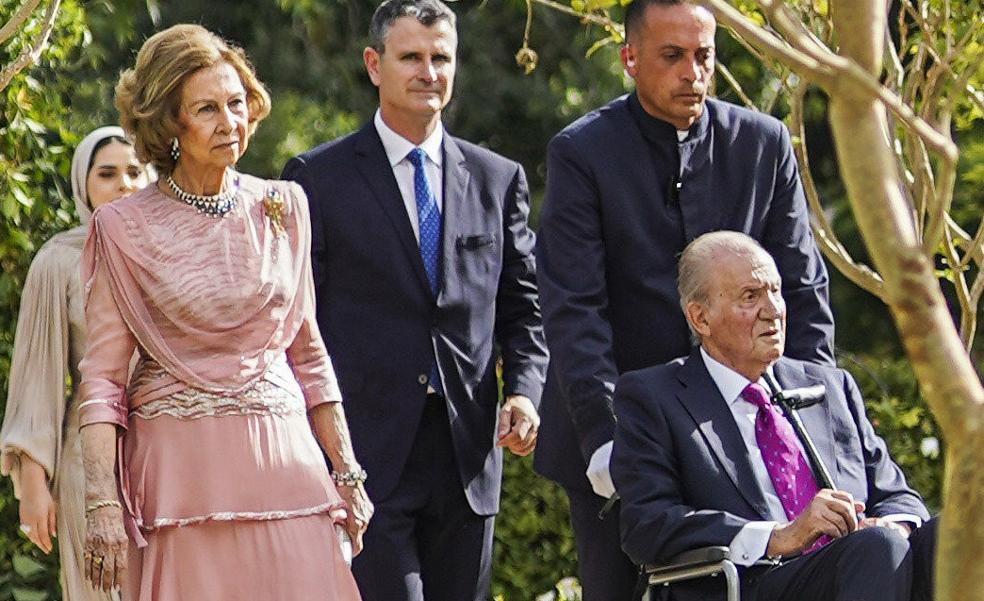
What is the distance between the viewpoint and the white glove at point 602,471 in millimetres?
5617

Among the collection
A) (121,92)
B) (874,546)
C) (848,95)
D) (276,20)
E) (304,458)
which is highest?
(276,20)

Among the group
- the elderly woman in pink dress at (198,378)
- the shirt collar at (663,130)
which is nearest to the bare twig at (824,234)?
the shirt collar at (663,130)

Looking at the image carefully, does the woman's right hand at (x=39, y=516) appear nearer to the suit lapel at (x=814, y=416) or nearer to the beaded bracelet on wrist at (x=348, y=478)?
the beaded bracelet on wrist at (x=348, y=478)

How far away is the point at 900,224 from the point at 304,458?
2604 mm

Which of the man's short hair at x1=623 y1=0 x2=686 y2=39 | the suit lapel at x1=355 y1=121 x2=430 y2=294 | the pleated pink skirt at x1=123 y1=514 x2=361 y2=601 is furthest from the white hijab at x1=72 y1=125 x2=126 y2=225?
the pleated pink skirt at x1=123 y1=514 x2=361 y2=601

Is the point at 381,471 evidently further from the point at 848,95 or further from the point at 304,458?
the point at 848,95

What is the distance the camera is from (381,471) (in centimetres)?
616

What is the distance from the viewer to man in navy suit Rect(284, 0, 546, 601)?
6184mm

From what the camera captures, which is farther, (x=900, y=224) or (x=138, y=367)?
(x=138, y=367)

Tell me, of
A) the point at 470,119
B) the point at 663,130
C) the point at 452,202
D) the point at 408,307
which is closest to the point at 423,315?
the point at 408,307

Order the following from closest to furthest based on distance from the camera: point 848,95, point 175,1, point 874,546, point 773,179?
point 848,95 → point 874,546 → point 773,179 → point 175,1

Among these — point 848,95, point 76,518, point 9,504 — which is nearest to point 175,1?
point 9,504

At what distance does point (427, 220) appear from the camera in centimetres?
640

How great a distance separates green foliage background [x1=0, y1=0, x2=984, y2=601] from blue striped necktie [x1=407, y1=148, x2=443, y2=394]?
2.09 meters
